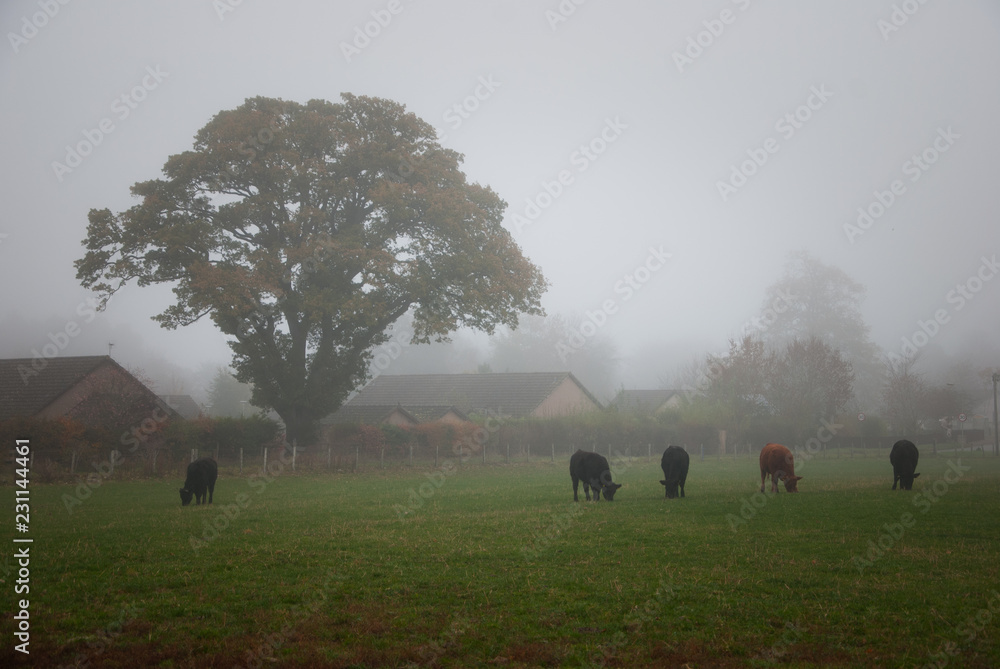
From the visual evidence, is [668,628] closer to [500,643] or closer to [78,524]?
[500,643]

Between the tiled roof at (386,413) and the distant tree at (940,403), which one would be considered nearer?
the tiled roof at (386,413)

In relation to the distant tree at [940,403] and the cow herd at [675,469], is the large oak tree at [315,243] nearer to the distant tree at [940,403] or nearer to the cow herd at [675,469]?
the cow herd at [675,469]

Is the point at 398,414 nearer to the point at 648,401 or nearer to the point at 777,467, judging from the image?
the point at 648,401

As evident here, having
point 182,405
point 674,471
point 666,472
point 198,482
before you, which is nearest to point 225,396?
point 182,405

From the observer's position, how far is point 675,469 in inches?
789

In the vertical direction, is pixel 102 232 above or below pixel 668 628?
above

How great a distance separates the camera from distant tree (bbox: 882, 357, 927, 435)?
210 ft

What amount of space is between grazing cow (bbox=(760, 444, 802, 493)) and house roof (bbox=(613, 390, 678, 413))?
40.0 m

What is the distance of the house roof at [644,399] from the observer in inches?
2516

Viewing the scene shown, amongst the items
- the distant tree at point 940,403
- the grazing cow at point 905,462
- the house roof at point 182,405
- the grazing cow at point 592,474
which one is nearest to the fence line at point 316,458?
the distant tree at point 940,403

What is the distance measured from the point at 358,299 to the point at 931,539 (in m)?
27.5

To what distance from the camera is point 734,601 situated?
8531 mm

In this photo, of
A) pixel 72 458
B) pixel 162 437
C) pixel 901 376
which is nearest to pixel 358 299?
pixel 162 437

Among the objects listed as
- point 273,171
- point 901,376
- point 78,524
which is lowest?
point 78,524
